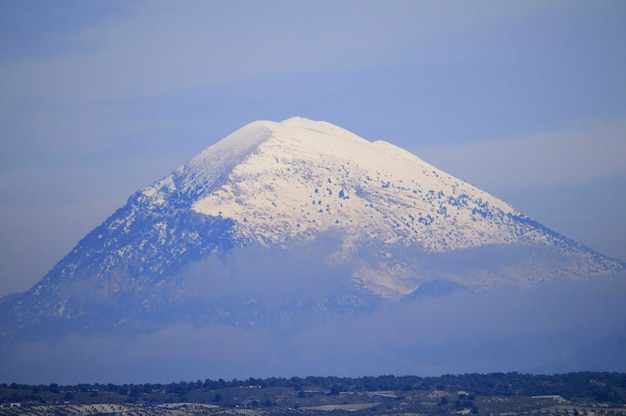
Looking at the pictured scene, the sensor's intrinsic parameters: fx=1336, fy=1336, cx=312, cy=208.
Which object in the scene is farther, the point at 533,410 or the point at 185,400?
the point at 185,400

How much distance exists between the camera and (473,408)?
186 meters

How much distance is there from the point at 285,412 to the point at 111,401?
88.4ft

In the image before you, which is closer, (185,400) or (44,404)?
(44,404)

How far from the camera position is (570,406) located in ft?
621

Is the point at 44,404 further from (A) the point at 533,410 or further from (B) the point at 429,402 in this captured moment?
(A) the point at 533,410

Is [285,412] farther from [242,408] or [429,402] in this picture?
[429,402]

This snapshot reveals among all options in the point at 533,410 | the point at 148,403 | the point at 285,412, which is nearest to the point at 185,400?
the point at 148,403

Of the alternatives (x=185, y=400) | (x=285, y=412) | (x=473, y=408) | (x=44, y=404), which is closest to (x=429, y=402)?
(x=473, y=408)

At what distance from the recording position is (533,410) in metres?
184

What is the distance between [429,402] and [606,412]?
85.5 feet

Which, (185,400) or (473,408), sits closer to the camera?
(473,408)

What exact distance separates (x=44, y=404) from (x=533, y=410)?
67.6 meters

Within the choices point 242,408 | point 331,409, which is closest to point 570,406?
point 331,409

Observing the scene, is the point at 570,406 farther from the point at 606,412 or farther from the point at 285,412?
the point at 285,412
